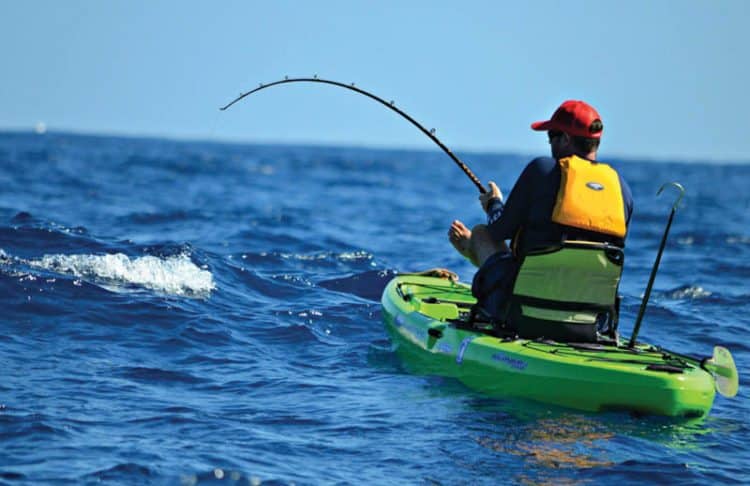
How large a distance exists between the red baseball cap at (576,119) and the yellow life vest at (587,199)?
0.62ft

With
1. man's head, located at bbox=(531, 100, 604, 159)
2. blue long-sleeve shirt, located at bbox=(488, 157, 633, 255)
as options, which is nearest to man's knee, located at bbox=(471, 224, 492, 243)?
blue long-sleeve shirt, located at bbox=(488, 157, 633, 255)

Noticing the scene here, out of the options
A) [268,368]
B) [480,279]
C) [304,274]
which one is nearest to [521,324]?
[480,279]

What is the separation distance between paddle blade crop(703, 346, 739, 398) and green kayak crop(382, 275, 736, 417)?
0.09 ft

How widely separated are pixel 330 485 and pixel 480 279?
7.88ft

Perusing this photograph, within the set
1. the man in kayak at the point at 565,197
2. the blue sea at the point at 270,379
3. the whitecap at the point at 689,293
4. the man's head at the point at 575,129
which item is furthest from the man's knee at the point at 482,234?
the whitecap at the point at 689,293

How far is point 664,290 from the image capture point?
46.4 ft

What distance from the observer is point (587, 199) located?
699cm

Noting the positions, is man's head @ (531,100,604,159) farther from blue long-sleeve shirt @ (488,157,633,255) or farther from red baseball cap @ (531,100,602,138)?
blue long-sleeve shirt @ (488,157,633,255)

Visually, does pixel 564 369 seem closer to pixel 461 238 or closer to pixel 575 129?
pixel 461 238

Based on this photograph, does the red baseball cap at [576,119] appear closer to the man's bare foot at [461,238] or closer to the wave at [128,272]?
the man's bare foot at [461,238]

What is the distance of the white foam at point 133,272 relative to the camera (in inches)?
426

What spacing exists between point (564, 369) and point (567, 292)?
20.7 inches

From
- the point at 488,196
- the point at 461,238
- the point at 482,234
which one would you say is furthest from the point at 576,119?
the point at 461,238

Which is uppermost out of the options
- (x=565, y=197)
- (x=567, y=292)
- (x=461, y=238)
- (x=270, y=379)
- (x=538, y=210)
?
(x=565, y=197)
